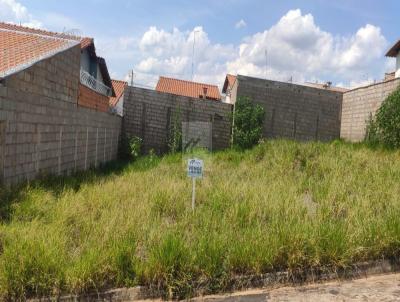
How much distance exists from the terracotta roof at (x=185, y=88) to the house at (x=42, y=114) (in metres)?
25.1

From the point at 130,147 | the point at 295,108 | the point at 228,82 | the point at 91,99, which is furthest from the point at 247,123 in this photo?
the point at 228,82

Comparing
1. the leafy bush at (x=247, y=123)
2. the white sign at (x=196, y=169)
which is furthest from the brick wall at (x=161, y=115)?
the white sign at (x=196, y=169)

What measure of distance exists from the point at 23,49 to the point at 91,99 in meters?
5.99

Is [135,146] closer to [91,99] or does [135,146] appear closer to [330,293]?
[91,99]

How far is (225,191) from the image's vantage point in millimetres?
7094

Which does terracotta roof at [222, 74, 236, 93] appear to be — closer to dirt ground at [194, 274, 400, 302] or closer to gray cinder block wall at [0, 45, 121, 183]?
gray cinder block wall at [0, 45, 121, 183]

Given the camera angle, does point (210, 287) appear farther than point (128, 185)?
No

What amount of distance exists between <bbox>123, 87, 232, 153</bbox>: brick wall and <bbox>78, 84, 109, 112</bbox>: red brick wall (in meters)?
1.04

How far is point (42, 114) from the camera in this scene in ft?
25.9

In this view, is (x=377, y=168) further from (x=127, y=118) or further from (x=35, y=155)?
(x=127, y=118)

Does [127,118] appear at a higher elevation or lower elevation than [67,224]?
higher

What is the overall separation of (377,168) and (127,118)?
1034cm

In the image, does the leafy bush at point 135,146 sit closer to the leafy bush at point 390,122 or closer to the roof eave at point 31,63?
the roof eave at point 31,63

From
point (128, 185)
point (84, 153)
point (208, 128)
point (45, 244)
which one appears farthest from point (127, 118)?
point (45, 244)
